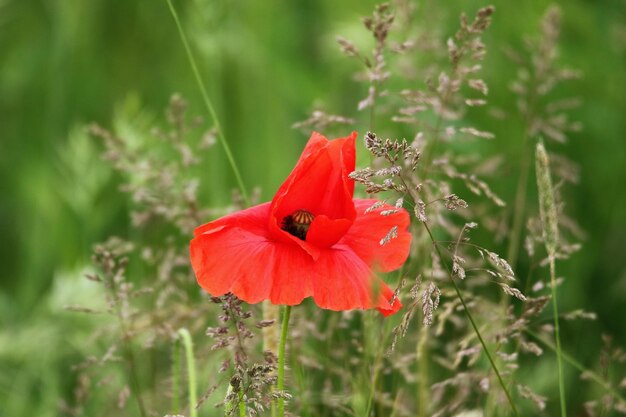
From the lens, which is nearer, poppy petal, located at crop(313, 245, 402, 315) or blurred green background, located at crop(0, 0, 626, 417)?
poppy petal, located at crop(313, 245, 402, 315)

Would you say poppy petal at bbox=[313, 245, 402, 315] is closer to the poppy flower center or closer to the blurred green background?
the poppy flower center

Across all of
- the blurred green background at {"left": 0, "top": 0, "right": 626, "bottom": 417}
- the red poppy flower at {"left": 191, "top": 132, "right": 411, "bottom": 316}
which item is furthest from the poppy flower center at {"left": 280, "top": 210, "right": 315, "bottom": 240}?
the blurred green background at {"left": 0, "top": 0, "right": 626, "bottom": 417}

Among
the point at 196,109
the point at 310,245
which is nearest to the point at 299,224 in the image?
the point at 310,245

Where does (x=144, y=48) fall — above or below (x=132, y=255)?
above

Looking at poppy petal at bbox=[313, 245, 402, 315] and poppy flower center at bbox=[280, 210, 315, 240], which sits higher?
poppy flower center at bbox=[280, 210, 315, 240]

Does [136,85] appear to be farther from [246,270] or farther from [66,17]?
[246,270]

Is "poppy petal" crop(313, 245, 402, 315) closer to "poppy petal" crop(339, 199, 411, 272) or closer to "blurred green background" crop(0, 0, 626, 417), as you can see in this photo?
"poppy petal" crop(339, 199, 411, 272)

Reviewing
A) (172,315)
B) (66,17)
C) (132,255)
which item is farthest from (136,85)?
(172,315)
